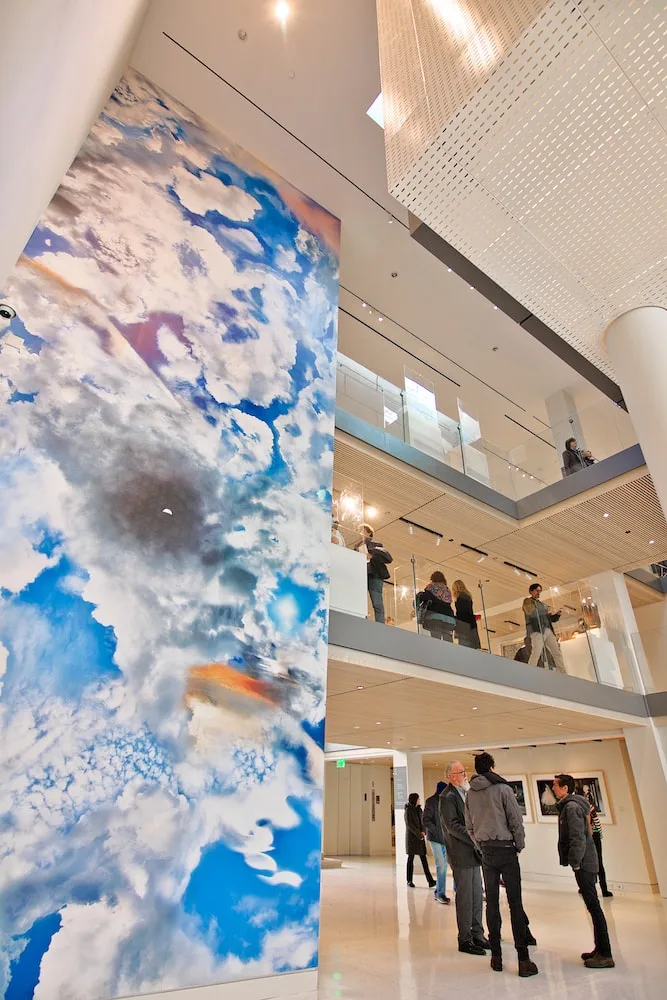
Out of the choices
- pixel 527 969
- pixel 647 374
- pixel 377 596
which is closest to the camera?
pixel 527 969

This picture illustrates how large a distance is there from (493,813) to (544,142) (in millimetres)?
5056

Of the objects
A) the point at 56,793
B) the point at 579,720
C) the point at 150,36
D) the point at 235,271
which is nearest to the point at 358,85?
the point at 150,36

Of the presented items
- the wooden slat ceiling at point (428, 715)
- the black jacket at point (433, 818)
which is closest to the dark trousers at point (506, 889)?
the wooden slat ceiling at point (428, 715)

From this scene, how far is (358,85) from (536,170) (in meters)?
4.48

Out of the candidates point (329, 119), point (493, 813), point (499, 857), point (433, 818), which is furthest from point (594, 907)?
point (329, 119)

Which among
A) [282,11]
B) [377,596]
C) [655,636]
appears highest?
[282,11]

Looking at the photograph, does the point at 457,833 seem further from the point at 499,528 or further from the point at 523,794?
the point at 523,794

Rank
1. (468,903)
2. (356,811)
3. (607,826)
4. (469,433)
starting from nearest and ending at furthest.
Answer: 1. (468,903)
2. (469,433)
3. (607,826)
4. (356,811)

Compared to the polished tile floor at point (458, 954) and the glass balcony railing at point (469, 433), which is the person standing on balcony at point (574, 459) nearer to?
the glass balcony railing at point (469, 433)

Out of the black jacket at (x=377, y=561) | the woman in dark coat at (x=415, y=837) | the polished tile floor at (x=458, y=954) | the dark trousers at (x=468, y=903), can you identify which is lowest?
the polished tile floor at (x=458, y=954)

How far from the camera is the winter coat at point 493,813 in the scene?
4.45 m

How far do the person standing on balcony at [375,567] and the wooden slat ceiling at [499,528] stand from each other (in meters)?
0.39

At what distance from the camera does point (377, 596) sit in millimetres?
6570

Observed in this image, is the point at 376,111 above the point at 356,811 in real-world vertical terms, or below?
above
